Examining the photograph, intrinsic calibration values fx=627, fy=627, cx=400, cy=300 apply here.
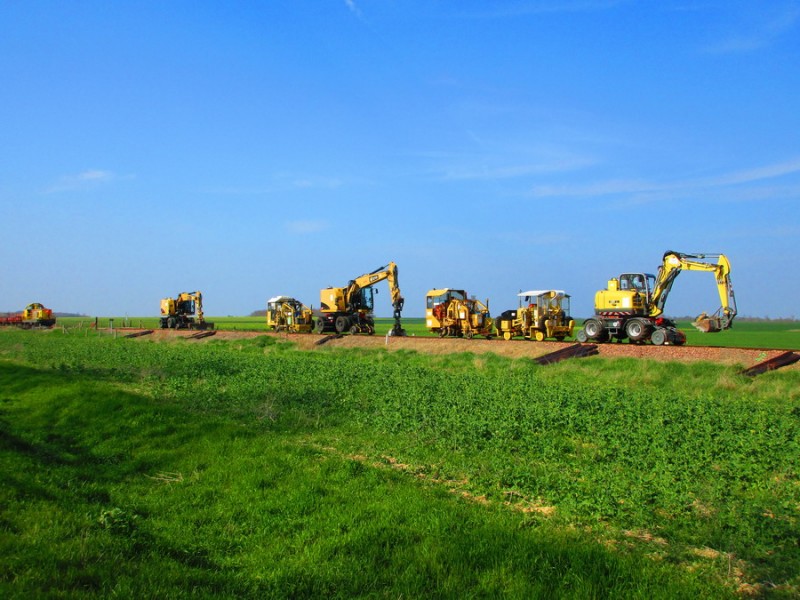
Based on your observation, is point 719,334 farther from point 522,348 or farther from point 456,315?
point 522,348

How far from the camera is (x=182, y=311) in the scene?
62375 millimetres

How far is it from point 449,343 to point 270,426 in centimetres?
1993

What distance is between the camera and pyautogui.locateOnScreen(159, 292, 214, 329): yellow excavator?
2431 inches

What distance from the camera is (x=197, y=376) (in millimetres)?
21734

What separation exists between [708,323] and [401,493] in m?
25.8

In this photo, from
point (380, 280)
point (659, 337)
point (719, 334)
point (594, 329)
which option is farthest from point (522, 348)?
point (719, 334)

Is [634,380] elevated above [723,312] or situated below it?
below

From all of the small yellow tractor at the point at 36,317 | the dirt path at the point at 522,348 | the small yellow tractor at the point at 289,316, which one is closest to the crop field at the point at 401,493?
the dirt path at the point at 522,348

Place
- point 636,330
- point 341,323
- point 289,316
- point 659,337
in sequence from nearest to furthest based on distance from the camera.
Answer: point 659,337
point 636,330
point 341,323
point 289,316

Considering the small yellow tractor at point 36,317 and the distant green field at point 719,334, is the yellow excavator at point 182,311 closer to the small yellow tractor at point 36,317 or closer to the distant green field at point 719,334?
the distant green field at point 719,334

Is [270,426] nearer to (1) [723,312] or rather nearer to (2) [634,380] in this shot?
(2) [634,380]

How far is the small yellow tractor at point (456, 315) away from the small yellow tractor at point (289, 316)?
10.8m

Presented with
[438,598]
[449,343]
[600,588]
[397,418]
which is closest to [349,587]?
[438,598]

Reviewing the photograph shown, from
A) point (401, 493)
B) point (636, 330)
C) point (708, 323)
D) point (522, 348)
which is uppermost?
point (708, 323)
